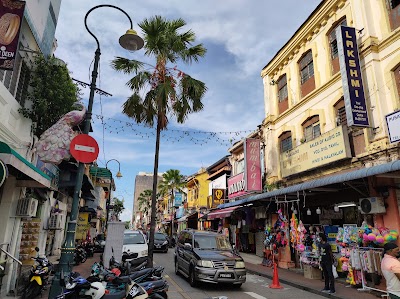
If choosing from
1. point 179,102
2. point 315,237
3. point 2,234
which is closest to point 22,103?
point 2,234

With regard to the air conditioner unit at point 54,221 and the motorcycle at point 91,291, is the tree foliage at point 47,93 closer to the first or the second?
the motorcycle at point 91,291

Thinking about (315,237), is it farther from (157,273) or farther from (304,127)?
(157,273)

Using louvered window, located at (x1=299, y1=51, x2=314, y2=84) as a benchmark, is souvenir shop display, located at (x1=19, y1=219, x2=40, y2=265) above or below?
below

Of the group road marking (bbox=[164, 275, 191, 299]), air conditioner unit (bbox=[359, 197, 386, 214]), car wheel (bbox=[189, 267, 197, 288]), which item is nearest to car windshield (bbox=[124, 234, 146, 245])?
road marking (bbox=[164, 275, 191, 299])

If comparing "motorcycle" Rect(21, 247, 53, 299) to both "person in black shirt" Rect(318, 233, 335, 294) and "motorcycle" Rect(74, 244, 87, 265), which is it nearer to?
"motorcycle" Rect(74, 244, 87, 265)

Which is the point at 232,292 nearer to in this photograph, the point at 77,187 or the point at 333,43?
the point at 77,187

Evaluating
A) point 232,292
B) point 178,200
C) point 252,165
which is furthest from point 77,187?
point 178,200

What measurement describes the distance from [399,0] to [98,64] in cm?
1122

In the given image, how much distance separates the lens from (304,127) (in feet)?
51.4

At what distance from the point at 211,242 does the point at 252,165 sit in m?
7.81

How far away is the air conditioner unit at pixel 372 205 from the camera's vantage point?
32.3 ft

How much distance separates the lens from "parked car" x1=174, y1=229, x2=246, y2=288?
→ 9.30 metres

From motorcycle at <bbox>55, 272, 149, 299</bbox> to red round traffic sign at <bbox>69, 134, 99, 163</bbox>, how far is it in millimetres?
2629

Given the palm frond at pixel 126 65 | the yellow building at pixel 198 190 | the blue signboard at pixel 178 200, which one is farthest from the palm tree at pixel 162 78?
the blue signboard at pixel 178 200
